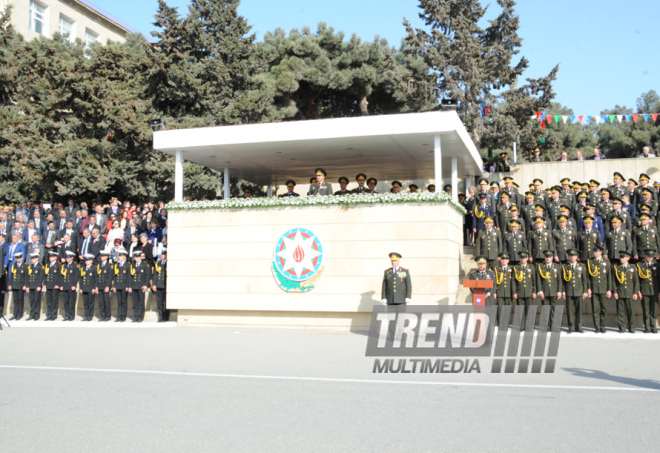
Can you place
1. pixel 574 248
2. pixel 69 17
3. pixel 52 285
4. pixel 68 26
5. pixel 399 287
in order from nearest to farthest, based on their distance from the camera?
1. pixel 399 287
2. pixel 574 248
3. pixel 52 285
4. pixel 69 17
5. pixel 68 26

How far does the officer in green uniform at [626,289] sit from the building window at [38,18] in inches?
1467

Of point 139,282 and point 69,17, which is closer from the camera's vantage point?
point 139,282

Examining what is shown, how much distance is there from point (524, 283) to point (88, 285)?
1068cm

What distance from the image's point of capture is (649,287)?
1152cm

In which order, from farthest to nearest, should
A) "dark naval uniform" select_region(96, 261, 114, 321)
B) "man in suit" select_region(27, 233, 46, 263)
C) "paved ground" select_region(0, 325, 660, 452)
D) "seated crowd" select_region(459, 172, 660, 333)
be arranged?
"man in suit" select_region(27, 233, 46, 263) < "dark naval uniform" select_region(96, 261, 114, 321) < "seated crowd" select_region(459, 172, 660, 333) < "paved ground" select_region(0, 325, 660, 452)

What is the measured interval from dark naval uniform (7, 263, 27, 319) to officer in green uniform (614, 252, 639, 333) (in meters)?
14.5

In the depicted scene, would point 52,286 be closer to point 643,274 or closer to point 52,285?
point 52,285

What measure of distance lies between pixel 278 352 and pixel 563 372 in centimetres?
442

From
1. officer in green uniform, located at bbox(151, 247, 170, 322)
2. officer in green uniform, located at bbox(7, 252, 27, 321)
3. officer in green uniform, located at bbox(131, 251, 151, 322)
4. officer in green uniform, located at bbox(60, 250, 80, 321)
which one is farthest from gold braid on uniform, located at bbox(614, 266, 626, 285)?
officer in green uniform, located at bbox(7, 252, 27, 321)

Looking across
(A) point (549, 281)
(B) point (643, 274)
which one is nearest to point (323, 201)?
(A) point (549, 281)

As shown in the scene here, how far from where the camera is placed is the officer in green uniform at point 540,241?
12610mm

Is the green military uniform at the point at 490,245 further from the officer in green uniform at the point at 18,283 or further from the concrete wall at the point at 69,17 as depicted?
the concrete wall at the point at 69,17

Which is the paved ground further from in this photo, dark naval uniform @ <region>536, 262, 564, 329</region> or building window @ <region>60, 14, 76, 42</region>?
building window @ <region>60, 14, 76, 42</region>

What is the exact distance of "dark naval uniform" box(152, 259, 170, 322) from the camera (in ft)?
47.8
